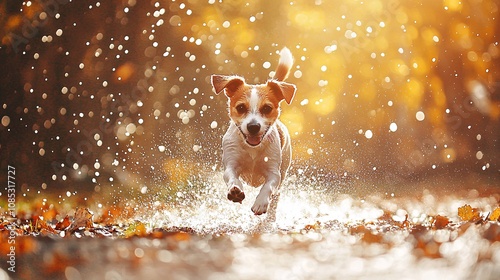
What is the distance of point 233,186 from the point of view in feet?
14.0

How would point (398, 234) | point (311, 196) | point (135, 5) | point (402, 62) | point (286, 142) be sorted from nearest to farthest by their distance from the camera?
point (398, 234) < point (286, 142) < point (311, 196) < point (135, 5) < point (402, 62)

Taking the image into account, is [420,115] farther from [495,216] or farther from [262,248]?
[262,248]

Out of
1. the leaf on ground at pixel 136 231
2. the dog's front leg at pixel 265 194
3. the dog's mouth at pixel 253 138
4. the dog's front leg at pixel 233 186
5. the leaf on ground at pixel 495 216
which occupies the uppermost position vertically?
the dog's mouth at pixel 253 138

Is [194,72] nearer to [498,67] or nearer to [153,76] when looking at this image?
[153,76]

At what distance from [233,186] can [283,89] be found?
3.73 feet

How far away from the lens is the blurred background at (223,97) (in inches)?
361

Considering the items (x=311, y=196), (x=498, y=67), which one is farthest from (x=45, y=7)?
(x=498, y=67)

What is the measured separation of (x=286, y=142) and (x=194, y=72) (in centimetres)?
465

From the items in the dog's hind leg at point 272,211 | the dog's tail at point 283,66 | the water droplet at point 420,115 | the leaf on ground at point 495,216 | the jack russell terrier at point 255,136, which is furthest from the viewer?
the water droplet at point 420,115

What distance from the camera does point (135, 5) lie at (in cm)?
996

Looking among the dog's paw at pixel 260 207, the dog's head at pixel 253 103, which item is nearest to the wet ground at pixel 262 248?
the dog's paw at pixel 260 207

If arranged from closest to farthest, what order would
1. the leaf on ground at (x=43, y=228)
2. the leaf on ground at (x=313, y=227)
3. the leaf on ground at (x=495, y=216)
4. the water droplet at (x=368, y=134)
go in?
the leaf on ground at (x=495, y=216), the leaf on ground at (x=43, y=228), the leaf on ground at (x=313, y=227), the water droplet at (x=368, y=134)

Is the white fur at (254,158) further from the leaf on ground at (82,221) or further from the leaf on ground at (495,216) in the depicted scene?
the leaf on ground at (495,216)

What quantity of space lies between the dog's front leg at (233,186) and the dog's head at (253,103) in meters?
0.33
